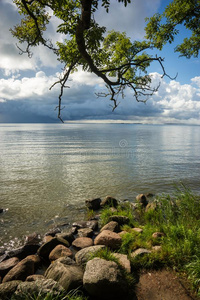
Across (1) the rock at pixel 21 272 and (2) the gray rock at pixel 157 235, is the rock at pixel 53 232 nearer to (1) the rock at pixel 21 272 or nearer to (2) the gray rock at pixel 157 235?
(1) the rock at pixel 21 272

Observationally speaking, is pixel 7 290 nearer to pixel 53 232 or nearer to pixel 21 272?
pixel 21 272

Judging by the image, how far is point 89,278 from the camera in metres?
4.72

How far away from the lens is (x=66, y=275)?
16.2 feet

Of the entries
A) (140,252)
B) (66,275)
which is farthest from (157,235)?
(66,275)

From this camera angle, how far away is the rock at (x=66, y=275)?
15.7 feet

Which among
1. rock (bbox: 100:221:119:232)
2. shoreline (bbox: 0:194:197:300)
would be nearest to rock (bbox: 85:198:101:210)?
shoreline (bbox: 0:194:197:300)

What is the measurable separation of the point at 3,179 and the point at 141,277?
19.3m

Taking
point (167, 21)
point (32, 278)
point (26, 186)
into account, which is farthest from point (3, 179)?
point (167, 21)

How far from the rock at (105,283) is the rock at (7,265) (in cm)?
338

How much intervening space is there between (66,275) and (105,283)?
3.54ft

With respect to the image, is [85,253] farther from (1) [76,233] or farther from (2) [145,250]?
(1) [76,233]

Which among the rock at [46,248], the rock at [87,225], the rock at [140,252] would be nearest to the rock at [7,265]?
the rock at [46,248]

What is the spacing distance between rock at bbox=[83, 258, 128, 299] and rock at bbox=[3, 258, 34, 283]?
7.98ft

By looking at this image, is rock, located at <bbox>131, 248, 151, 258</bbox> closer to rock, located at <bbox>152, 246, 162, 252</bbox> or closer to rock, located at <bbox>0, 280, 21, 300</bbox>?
rock, located at <bbox>152, 246, 162, 252</bbox>
